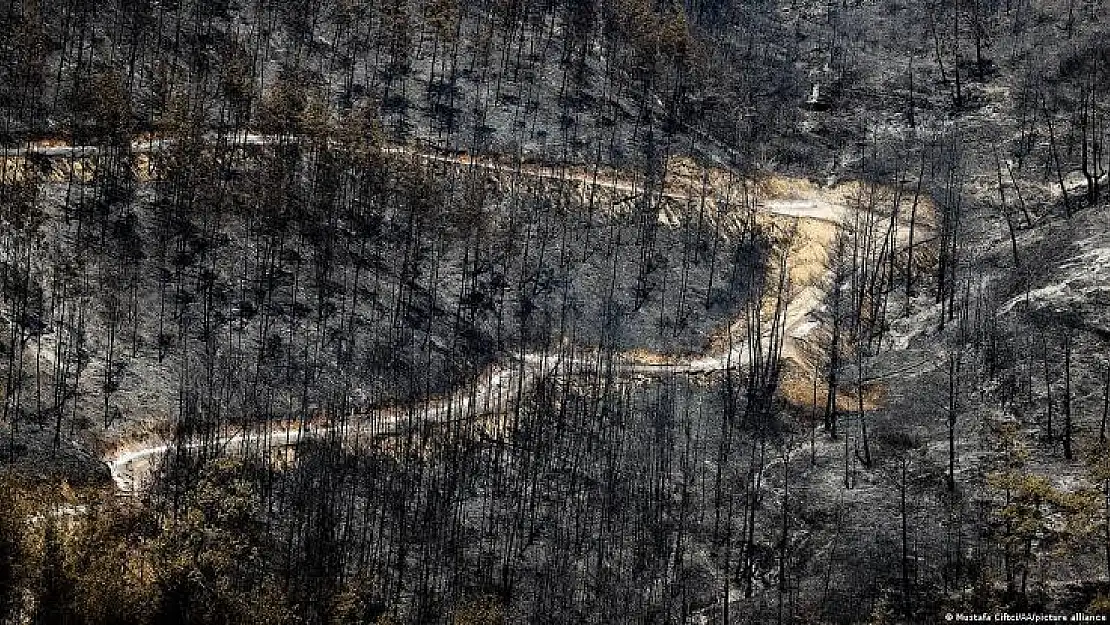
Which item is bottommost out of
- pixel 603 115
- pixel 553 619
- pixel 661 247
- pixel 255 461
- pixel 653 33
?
pixel 553 619

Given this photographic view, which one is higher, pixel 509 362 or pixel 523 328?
pixel 523 328

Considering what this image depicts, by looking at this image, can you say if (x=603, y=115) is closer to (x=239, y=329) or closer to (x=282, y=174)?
(x=282, y=174)

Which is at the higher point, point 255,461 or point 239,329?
point 239,329

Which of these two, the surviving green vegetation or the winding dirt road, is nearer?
the surviving green vegetation

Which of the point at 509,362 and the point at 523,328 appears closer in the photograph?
the point at 509,362

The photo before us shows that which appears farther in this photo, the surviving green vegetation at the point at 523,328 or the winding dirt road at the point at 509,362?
the winding dirt road at the point at 509,362

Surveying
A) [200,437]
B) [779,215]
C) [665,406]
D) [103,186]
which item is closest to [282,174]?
[103,186]

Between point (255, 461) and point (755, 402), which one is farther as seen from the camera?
point (755, 402)

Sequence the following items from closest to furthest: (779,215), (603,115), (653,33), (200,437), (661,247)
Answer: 1. (200,437)
2. (661,247)
3. (779,215)
4. (603,115)
5. (653,33)
